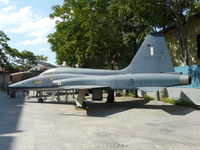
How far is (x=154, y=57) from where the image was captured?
13.6 meters

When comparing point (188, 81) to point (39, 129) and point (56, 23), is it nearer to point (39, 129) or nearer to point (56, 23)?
point (39, 129)

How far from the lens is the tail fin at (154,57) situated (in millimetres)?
13406

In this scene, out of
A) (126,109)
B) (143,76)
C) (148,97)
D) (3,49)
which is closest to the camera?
(126,109)

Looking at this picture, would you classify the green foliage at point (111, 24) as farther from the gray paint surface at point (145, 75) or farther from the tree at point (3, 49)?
the tree at point (3, 49)

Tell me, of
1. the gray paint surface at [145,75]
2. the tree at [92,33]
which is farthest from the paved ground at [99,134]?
the tree at [92,33]

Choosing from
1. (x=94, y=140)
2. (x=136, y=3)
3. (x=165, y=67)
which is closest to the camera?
(x=94, y=140)

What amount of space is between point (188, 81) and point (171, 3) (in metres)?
6.75

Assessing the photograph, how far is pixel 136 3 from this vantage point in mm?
15375

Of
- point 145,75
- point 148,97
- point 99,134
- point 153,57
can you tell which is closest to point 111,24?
point 148,97

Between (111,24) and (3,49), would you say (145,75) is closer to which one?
(111,24)

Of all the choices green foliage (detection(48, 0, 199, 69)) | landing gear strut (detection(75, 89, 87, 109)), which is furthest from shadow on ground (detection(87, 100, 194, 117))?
green foliage (detection(48, 0, 199, 69))

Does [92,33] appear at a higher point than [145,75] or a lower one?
higher

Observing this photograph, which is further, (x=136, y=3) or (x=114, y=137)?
(x=136, y=3)

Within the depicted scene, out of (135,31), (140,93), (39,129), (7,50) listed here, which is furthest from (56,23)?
(7,50)
